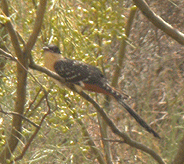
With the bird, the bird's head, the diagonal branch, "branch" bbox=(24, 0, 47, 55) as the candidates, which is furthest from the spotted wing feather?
"branch" bbox=(24, 0, 47, 55)

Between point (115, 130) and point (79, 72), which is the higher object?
point (79, 72)

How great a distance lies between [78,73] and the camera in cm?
288

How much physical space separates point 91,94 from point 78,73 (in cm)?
19

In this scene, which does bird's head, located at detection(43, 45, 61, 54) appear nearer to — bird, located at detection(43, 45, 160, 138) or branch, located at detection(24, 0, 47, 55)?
bird, located at detection(43, 45, 160, 138)

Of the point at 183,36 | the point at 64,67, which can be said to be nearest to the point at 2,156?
the point at 64,67

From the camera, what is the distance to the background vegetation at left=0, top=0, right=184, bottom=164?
2461 mm

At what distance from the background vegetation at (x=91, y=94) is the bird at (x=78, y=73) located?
0.26 feet

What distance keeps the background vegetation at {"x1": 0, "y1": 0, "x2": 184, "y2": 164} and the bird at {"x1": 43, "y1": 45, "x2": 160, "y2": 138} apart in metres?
0.08

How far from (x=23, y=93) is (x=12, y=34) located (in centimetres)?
39

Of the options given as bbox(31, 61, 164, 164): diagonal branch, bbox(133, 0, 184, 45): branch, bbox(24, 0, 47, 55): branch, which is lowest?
bbox(31, 61, 164, 164): diagonal branch

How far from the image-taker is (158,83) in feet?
15.6

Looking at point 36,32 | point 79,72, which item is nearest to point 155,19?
point 79,72

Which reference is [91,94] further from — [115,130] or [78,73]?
[115,130]

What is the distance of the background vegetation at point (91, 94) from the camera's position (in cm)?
246
